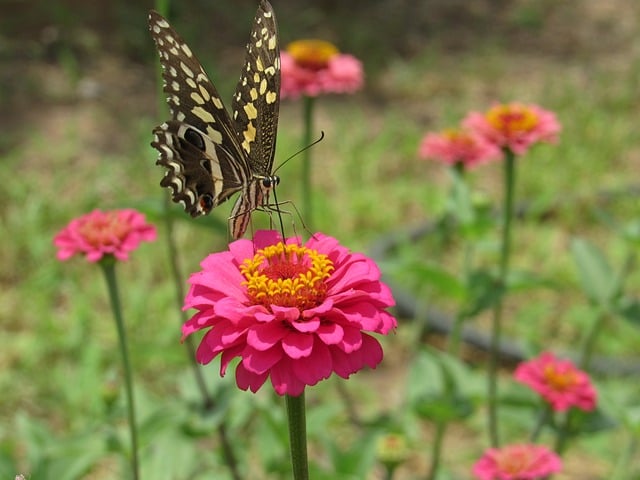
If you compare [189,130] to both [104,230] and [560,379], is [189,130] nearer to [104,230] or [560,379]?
[104,230]

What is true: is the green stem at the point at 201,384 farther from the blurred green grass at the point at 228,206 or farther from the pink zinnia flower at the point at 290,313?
the pink zinnia flower at the point at 290,313

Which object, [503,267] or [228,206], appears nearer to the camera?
[503,267]

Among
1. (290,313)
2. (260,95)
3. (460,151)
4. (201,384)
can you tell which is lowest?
(201,384)

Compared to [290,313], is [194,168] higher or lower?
higher

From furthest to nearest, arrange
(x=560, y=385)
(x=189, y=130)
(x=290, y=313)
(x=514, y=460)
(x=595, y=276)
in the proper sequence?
(x=595, y=276) < (x=560, y=385) < (x=514, y=460) < (x=189, y=130) < (x=290, y=313)

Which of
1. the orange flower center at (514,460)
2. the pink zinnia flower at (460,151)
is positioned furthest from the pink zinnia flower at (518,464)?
the pink zinnia flower at (460,151)

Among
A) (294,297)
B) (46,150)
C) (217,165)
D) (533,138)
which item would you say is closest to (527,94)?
(46,150)

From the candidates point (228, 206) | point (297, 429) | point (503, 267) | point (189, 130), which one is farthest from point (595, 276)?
point (228, 206)

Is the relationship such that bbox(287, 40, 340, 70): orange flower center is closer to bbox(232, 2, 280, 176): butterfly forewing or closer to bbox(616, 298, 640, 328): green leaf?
bbox(232, 2, 280, 176): butterfly forewing

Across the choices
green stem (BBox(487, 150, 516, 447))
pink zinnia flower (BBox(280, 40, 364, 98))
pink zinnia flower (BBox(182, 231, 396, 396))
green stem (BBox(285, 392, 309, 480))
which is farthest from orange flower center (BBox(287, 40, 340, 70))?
green stem (BBox(285, 392, 309, 480))
